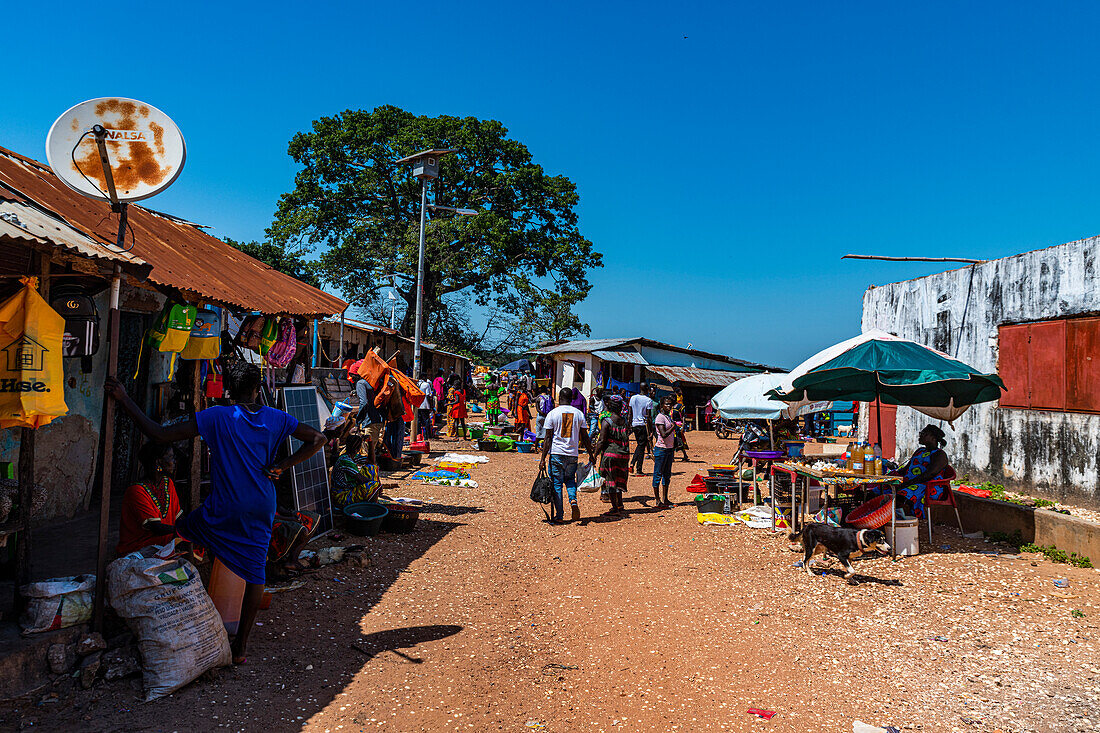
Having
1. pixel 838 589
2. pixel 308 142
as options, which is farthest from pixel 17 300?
pixel 308 142

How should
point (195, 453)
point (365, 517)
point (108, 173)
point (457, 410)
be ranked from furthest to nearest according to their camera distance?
point (457, 410), point (365, 517), point (195, 453), point (108, 173)

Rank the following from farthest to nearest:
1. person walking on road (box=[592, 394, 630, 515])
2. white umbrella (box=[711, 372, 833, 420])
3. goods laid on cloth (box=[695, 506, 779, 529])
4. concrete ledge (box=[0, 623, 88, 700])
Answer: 1. white umbrella (box=[711, 372, 833, 420])
2. person walking on road (box=[592, 394, 630, 515])
3. goods laid on cloth (box=[695, 506, 779, 529])
4. concrete ledge (box=[0, 623, 88, 700])

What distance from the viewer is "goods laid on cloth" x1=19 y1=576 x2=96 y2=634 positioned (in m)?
3.91

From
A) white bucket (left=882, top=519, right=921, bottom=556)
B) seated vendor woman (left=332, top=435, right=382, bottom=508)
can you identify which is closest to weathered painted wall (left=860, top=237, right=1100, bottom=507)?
white bucket (left=882, top=519, right=921, bottom=556)

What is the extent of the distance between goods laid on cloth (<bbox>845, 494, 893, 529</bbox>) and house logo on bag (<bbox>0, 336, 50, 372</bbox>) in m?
7.66

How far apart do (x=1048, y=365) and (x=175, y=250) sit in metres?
11.0

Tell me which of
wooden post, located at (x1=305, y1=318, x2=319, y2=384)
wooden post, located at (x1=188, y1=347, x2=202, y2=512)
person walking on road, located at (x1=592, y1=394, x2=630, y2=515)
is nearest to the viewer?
wooden post, located at (x1=188, y1=347, x2=202, y2=512)

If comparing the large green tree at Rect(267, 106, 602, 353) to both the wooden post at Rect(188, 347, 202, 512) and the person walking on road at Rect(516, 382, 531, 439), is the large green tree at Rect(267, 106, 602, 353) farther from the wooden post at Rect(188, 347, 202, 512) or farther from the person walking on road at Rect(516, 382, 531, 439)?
the wooden post at Rect(188, 347, 202, 512)

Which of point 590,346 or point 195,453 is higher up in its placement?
point 590,346

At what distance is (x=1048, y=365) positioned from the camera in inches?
367

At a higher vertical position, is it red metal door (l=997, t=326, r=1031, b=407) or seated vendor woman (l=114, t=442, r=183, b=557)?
red metal door (l=997, t=326, r=1031, b=407)

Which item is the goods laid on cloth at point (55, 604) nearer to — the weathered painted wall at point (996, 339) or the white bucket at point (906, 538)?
the white bucket at point (906, 538)

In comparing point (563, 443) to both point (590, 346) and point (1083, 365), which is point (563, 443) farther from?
point (590, 346)

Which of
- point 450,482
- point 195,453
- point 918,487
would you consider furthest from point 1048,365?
point 195,453
